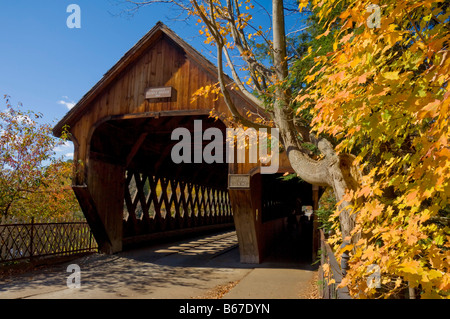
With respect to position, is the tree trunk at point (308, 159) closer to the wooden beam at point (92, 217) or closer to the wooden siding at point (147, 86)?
the wooden siding at point (147, 86)

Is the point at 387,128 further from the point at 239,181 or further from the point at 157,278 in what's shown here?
the point at 157,278

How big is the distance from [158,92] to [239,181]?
3890 mm

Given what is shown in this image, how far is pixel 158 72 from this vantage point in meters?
10.5

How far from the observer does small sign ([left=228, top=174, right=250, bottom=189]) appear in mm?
9227

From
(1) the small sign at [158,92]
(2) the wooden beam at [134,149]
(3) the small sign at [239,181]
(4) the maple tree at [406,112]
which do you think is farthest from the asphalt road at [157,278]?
(1) the small sign at [158,92]

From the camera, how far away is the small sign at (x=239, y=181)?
923 centimetres

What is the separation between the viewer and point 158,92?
10.3 meters

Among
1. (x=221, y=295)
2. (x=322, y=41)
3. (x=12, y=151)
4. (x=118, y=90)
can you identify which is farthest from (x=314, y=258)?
(x=12, y=151)

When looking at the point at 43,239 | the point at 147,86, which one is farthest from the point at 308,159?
the point at 43,239

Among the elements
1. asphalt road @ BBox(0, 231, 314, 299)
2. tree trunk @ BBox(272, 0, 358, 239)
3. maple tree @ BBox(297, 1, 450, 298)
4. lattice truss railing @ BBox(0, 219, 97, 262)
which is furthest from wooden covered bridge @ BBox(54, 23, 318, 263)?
maple tree @ BBox(297, 1, 450, 298)

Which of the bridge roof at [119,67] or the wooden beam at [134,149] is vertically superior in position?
the bridge roof at [119,67]

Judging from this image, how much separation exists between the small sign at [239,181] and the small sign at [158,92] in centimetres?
335

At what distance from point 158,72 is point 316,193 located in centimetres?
644
